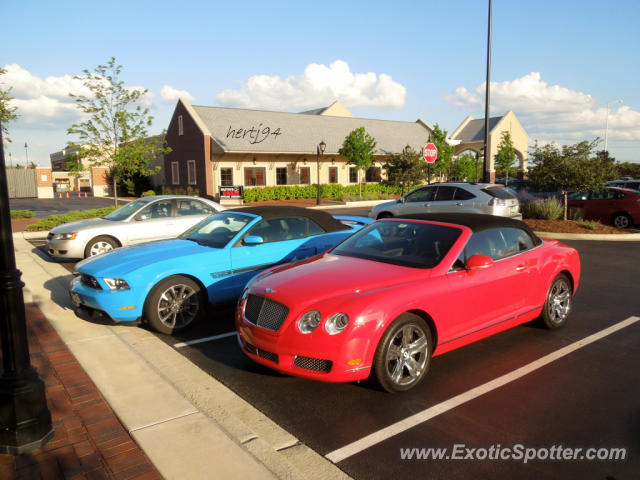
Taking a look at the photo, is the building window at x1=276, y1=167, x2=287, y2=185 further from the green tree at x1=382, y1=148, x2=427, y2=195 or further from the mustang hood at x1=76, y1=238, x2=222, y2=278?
the mustang hood at x1=76, y1=238, x2=222, y2=278

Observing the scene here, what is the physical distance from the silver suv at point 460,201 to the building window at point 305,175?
69.9 ft

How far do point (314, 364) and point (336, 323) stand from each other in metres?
0.40

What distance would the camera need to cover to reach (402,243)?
5.34 metres

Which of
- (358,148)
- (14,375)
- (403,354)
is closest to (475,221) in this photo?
(403,354)

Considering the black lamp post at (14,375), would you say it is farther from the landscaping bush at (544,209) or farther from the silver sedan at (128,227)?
the landscaping bush at (544,209)

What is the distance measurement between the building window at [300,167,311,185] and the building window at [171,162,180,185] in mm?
9530

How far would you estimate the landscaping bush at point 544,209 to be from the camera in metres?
15.9

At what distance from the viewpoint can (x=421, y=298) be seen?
4.29m

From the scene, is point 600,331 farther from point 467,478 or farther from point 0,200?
point 0,200

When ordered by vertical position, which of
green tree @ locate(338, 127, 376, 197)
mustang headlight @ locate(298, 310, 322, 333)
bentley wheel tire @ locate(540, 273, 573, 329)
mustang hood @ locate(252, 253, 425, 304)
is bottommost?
bentley wheel tire @ locate(540, 273, 573, 329)

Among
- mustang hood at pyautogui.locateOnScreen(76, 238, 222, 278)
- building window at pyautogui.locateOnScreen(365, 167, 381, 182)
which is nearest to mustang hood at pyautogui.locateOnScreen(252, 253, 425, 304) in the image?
mustang hood at pyautogui.locateOnScreen(76, 238, 222, 278)

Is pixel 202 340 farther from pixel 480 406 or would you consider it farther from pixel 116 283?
pixel 480 406

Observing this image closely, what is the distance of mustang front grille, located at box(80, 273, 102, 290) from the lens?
231 inches

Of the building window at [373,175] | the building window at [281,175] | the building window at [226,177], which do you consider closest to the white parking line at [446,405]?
the building window at [226,177]
